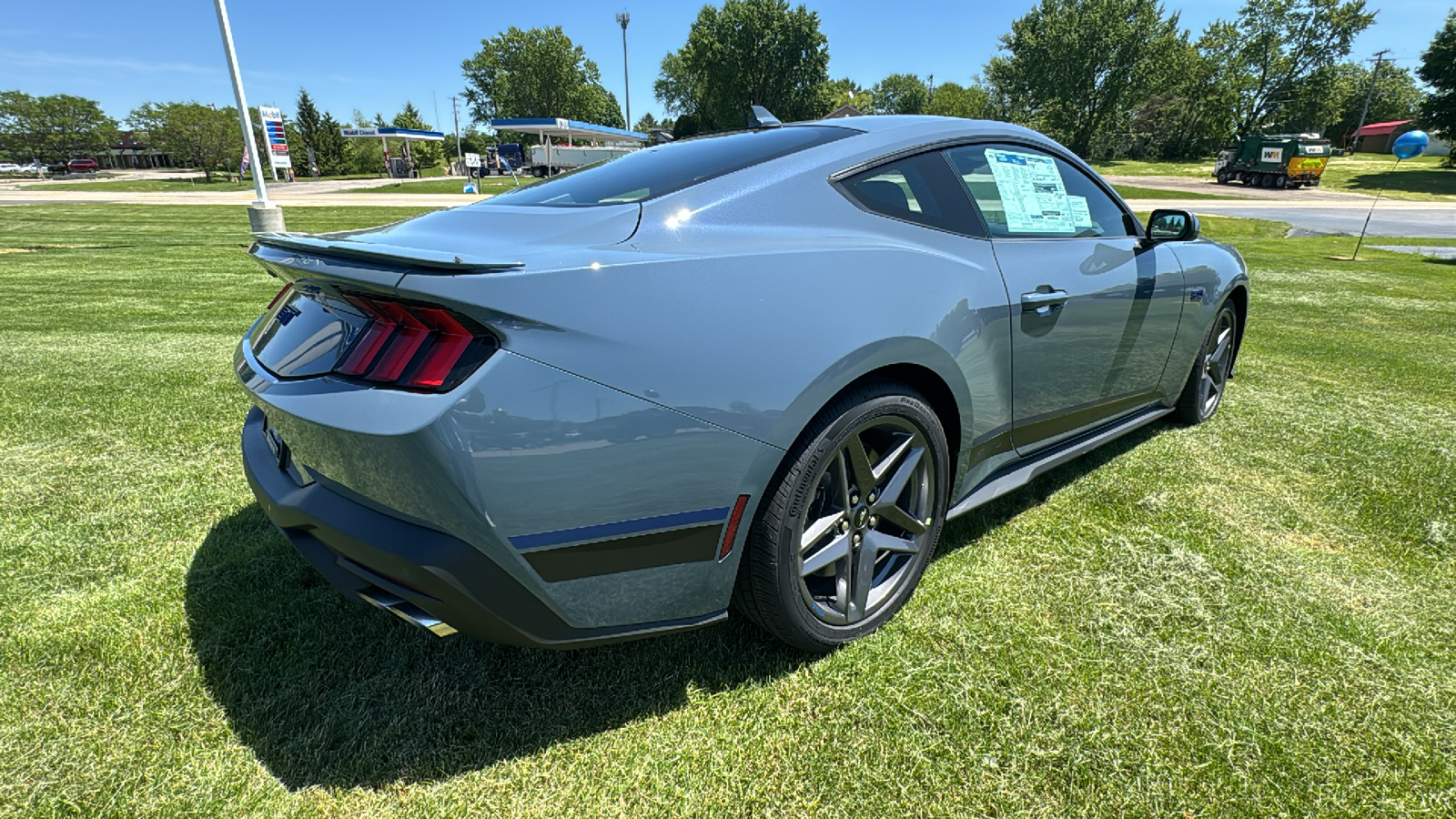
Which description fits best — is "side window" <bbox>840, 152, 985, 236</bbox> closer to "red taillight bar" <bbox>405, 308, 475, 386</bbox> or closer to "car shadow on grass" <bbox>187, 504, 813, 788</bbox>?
"red taillight bar" <bbox>405, 308, 475, 386</bbox>

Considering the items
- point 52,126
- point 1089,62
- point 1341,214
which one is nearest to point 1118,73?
point 1089,62

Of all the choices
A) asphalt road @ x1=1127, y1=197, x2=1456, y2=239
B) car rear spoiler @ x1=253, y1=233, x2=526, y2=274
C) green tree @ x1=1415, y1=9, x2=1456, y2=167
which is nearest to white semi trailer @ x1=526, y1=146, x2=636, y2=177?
asphalt road @ x1=1127, y1=197, x2=1456, y2=239

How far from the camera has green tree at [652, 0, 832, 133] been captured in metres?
59.7

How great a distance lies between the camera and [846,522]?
6.25ft

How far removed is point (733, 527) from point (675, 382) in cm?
38

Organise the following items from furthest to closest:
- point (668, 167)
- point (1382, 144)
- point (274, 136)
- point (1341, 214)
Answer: point (1382, 144)
point (1341, 214)
point (274, 136)
point (668, 167)

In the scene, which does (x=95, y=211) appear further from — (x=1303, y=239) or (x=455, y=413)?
(x=1303, y=239)

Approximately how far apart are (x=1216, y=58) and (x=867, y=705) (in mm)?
73453

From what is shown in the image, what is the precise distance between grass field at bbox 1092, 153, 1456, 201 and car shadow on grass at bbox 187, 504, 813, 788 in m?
38.3

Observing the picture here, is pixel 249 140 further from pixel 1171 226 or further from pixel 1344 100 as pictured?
pixel 1344 100

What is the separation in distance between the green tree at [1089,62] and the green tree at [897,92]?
126ft

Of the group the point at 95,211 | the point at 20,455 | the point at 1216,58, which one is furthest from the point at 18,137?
the point at 1216,58

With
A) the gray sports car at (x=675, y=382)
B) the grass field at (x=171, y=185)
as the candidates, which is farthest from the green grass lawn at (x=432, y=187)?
the gray sports car at (x=675, y=382)

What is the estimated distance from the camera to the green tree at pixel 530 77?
69.6m
